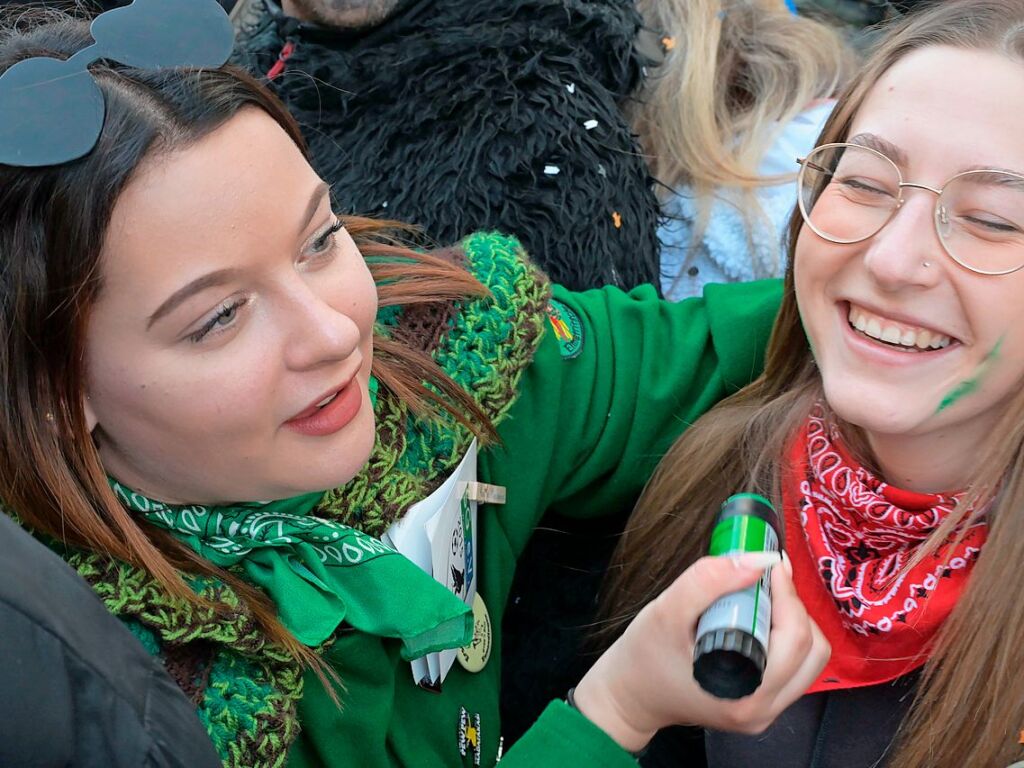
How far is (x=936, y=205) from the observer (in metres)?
0.93

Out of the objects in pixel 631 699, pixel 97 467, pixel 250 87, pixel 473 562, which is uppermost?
pixel 250 87

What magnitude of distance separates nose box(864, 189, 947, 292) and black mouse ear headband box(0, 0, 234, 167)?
0.61m

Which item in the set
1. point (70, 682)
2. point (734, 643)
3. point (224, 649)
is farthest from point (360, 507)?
point (70, 682)

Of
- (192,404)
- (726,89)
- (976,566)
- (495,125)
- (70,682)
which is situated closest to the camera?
(70,682)

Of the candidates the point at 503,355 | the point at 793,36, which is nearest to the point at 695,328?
the point at 503,355

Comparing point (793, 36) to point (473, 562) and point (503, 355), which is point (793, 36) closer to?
point (503, 355)

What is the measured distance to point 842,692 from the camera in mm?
1104

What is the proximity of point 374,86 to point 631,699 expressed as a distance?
0.93 meters

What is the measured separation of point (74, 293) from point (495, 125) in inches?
27.3

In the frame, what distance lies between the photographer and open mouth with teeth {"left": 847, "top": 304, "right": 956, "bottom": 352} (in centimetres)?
96

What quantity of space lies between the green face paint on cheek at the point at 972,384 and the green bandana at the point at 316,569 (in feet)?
1.56

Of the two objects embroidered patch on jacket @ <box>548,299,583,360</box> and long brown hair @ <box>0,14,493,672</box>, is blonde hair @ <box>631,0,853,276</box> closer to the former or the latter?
embroidered patch on jacket @ <box>548,299,583,360</box>

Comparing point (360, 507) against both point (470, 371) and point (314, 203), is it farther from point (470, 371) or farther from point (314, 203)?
point (314, 203)

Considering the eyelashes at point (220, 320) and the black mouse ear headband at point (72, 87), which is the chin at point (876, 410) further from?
the black mouse ear headband at point (72, 87)
